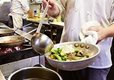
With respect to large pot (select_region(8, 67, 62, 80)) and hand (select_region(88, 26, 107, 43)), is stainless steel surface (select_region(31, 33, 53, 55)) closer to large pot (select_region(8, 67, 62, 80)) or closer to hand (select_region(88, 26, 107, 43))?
large pot (select_region(8, 67, 62, 80))

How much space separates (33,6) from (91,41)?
340 cm

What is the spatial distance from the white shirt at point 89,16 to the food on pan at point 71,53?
0.16 meters

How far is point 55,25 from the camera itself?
2.94 metres

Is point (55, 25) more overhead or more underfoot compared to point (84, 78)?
more underfoot

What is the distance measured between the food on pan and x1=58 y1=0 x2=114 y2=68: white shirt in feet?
0.52

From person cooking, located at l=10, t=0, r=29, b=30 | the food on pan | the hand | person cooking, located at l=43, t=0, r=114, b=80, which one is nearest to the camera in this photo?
the food on pan

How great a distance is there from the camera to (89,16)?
3.61ft

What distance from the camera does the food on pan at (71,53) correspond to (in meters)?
0.86

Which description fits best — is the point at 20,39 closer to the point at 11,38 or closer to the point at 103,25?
the point at 11,38

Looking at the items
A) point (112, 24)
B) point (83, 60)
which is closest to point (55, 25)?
point (112, 24)

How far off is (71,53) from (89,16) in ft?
0.95

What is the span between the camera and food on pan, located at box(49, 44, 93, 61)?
86cm

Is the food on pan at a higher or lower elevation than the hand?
lower

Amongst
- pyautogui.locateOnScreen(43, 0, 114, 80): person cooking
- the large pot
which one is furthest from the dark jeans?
the large pot
